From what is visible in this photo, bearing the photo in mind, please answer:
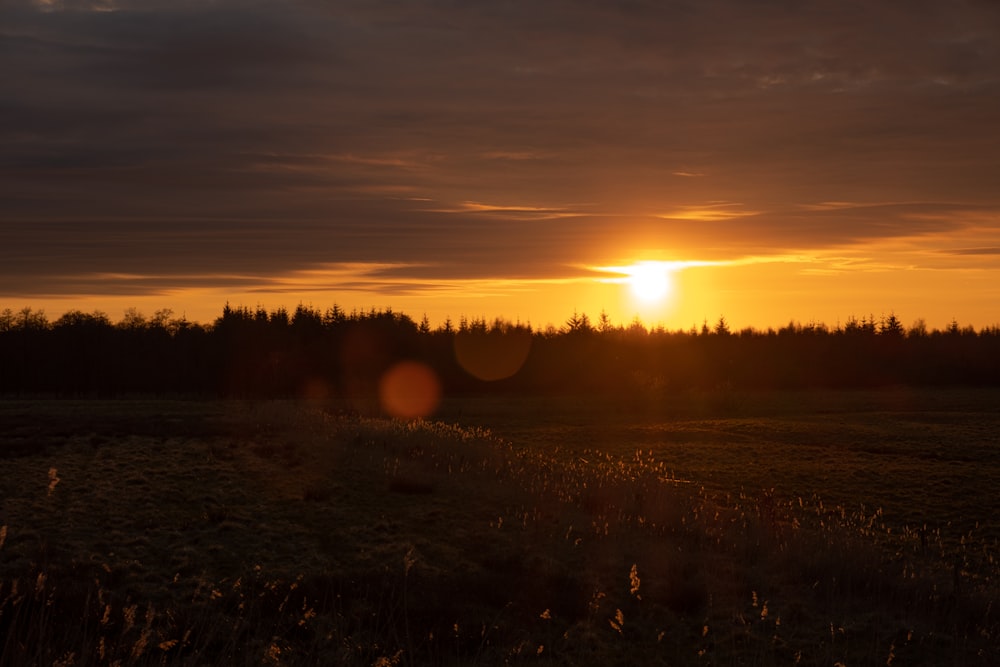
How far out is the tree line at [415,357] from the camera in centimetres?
9488

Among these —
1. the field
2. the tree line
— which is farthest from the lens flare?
the field

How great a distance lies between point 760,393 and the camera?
328 feet

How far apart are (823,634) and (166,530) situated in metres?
12.7

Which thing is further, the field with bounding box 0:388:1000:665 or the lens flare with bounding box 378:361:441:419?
the lens flare with bounding box 378:361:441:419

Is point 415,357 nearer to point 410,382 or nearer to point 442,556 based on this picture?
point 410,382

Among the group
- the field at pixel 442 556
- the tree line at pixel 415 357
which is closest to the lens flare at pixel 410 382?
the tree line at pixel 415 357

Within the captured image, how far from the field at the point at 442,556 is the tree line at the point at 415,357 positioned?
63.2 meters

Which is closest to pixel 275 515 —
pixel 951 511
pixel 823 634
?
pixel 823 634

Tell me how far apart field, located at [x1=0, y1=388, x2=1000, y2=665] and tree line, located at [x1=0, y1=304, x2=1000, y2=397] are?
6316 cm

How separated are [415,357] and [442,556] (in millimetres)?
95698

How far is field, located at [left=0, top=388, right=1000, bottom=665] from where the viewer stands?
37.7 feet

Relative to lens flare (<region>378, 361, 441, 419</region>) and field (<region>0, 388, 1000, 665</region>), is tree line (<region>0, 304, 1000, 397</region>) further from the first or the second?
field (<region>0, 388, 1000, 665</region>)

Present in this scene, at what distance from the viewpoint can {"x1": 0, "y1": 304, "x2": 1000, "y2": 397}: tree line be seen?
94.9 m

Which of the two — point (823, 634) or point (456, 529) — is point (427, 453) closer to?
point (456, 529)
